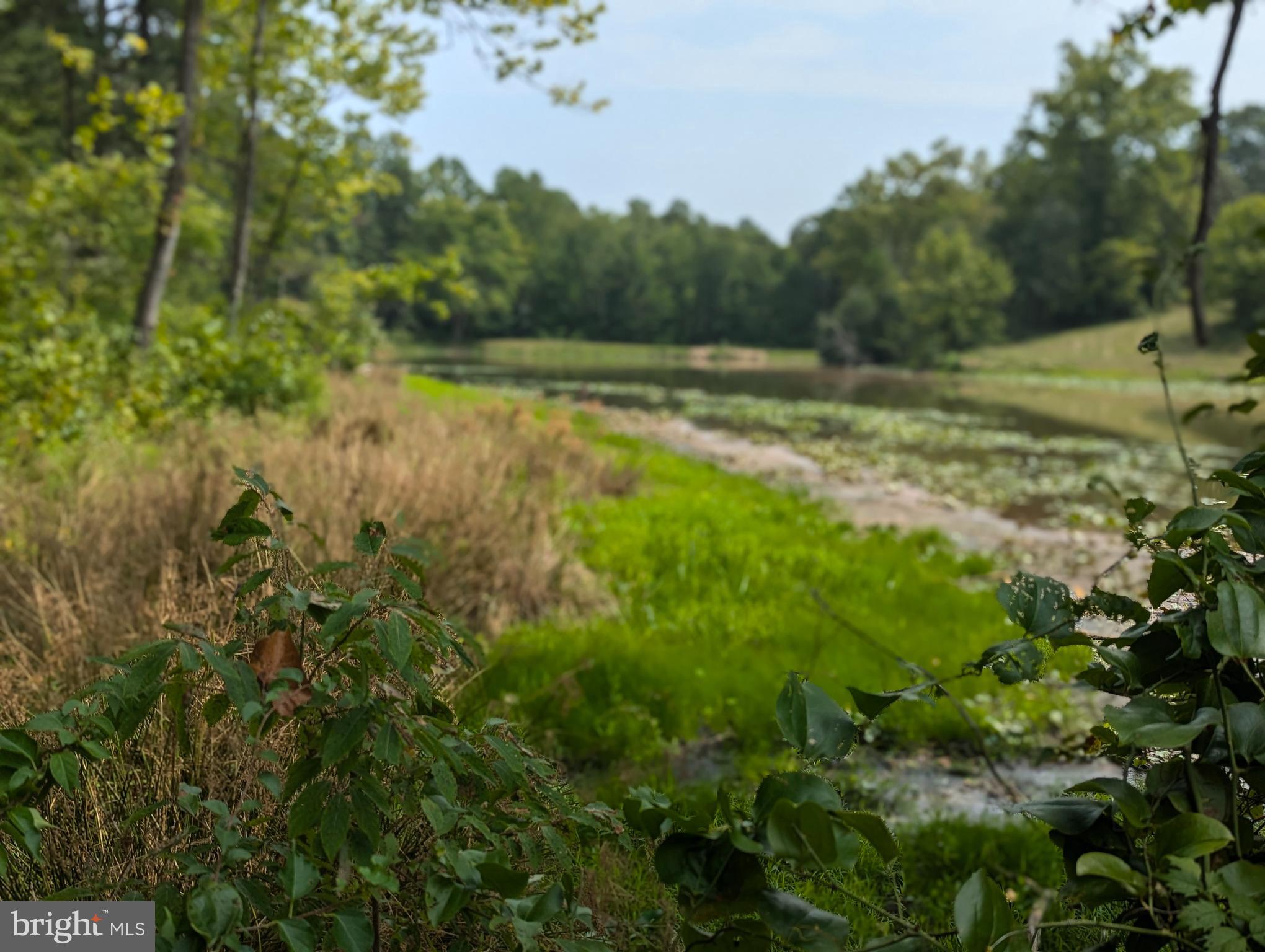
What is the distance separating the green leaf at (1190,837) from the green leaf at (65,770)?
128 centimetres

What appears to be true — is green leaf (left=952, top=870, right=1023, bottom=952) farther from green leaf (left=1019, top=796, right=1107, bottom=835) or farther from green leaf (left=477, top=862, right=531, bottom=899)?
green leaf (left=477, top=862, right=531, bottom=899)

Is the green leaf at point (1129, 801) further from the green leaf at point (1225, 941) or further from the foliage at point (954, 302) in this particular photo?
the foliage at point (954, 302)

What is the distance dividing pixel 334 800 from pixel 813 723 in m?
0.60

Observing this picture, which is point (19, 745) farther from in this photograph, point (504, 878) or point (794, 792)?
point (794, 792)

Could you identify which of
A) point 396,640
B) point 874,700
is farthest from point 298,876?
point 874,700

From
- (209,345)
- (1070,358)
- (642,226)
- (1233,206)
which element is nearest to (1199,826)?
(209,345)

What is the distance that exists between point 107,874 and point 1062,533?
29.9 feet

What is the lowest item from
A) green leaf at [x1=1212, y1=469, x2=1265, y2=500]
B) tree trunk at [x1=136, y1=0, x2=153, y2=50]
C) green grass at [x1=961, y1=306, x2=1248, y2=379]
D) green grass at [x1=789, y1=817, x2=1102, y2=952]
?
green grass at [x1=789, y1=817, x2=1102, y2=952]

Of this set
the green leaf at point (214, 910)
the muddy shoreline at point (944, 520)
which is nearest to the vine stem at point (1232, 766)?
the green leaf at point (214, 910)

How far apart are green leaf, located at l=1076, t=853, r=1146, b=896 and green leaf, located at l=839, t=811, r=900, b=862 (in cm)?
19

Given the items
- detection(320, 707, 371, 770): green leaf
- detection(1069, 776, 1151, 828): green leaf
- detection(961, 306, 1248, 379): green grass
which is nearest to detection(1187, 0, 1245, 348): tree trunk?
detection(1069, 776, 1151, 828): green leaf

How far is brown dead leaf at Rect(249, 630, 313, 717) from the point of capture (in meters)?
1.10

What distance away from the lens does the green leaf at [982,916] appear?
0.92 m

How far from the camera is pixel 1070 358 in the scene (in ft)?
179
